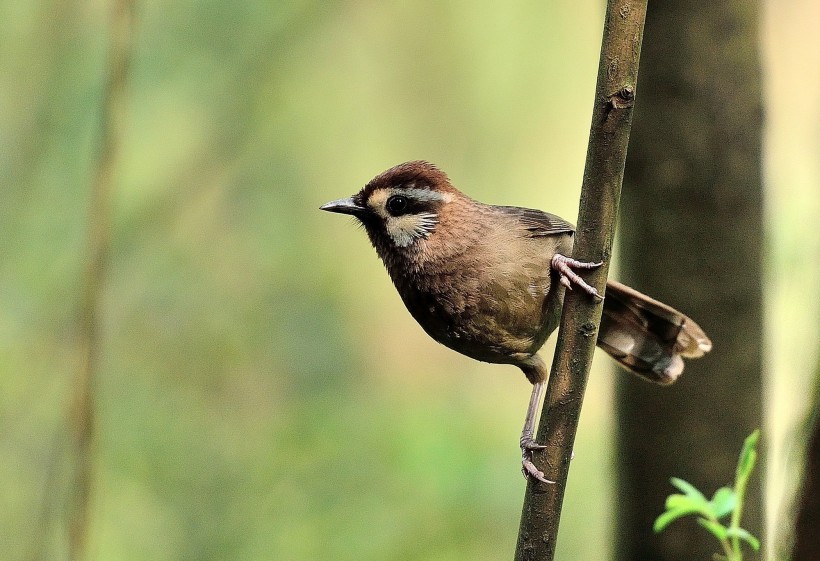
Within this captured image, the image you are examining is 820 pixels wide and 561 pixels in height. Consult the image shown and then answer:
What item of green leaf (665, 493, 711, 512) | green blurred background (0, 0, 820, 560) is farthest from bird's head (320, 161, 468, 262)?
green blurred background (0, 0, 820, 560)

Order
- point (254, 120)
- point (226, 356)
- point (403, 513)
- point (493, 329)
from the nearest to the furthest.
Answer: point (493, 329), point (403, 513), point (254, 120), point (226, 356)

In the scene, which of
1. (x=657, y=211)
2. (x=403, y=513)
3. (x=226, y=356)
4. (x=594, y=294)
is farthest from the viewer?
(x=226, y=356)

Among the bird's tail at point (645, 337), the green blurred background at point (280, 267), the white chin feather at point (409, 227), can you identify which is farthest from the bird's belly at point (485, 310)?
the green blurred background at point (280, 267)

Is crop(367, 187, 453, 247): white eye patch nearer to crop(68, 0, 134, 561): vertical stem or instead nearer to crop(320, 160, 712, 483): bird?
crop(320, 160, 712, 483): bird

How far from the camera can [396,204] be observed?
3428 mm

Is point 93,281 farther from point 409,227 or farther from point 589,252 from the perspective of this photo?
point 589,252

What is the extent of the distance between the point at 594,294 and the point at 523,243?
3.57 feet

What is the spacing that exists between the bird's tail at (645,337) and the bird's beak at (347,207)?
41.8 inches

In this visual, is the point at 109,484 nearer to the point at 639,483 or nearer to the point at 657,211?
the point at 639,483

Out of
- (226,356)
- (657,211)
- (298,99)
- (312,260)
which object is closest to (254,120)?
(298,99)

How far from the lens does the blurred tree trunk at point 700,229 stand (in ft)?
12.7

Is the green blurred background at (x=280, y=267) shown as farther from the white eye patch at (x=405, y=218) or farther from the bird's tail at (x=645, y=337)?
the white eye patch at (x=405, y=218)

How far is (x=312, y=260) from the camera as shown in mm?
7832

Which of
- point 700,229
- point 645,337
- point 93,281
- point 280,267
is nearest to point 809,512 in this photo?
point 645,337
